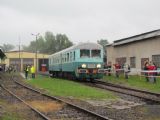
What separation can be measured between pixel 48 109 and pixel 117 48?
32.4 metres

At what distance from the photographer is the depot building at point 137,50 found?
122ft

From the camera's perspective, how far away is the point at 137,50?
4122 cm

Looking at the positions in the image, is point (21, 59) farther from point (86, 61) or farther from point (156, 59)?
point (86, 61)

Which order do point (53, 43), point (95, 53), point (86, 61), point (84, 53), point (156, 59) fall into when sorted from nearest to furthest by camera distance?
1. point (86, 61)
2. point (84, 53)
3. point (95, 53)
4. point (156, 59)
5. point (53, 43)

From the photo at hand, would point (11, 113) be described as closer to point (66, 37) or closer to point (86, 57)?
point (86, 57)

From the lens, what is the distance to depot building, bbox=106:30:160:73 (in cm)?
3731

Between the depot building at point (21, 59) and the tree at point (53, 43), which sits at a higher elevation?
the tree at point (53, 43)

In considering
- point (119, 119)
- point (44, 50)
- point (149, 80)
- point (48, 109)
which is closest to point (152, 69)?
point (149, 80)

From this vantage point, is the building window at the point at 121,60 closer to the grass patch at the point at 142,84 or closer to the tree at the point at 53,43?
the grass patch at the point at 142,84

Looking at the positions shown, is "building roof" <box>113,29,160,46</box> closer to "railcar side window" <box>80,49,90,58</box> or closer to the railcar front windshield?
the railcar front windshield

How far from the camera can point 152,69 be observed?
2919 centimetres

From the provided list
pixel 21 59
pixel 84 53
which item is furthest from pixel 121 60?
pixel 21 59

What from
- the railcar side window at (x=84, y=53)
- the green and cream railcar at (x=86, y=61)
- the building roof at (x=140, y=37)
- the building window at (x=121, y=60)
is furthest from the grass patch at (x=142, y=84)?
the building window at (x=121, y=60)

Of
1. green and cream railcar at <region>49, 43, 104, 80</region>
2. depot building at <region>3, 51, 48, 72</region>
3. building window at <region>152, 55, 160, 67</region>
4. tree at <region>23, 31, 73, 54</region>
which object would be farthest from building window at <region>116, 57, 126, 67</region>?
tree at <region>23, 31, 73, 54</region>
